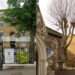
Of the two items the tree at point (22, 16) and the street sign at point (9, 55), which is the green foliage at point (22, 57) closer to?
the street sign at point (9, 55)

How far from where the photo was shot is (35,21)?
397 centimetres

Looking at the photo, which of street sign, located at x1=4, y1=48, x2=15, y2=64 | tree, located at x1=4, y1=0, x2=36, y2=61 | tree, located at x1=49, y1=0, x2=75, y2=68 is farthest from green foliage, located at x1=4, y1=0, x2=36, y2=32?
tree, located at x1=49, y1=0, x2=75, y2=68

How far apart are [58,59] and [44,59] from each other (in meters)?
1.03

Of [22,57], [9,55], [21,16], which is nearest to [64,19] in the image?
[21,16]

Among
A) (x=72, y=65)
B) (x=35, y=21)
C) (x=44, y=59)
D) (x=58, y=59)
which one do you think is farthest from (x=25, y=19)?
(x=72, y=65)

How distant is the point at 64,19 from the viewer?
527 centimetres

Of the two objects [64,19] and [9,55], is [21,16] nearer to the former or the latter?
[9,55]

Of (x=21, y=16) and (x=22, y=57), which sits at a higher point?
(x=21, y=16)

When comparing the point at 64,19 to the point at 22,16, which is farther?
the point at 64,19

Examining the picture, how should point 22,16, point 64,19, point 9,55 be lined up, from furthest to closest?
1. point 64,19
2. point 22,16
3. point 9,55

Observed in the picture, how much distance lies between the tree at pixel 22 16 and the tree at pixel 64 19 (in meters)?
1.11

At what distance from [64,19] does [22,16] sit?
5.09ft

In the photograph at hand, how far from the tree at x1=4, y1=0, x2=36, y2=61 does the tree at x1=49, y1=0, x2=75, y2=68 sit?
3.64 feet

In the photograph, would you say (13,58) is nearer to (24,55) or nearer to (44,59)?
(24,55)
